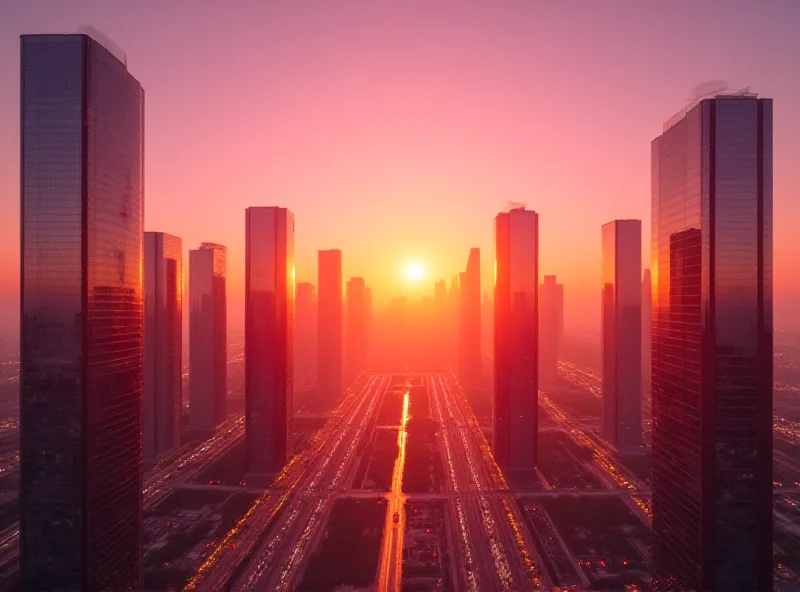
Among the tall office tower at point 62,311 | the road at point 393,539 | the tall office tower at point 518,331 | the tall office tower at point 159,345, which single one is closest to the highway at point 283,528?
the road at point 393,539

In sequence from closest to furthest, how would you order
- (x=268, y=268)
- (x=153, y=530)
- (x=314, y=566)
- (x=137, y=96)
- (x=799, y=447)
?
(x=137, y=96) < (x=314, y=566) < (x=153, y=530) < (x=268, y=268) < (x=799, y=447)

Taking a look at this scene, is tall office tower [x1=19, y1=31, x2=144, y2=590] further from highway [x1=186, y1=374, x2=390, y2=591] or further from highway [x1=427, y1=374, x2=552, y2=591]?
highway [x1=427, y1=374, x2=552, y2=591]

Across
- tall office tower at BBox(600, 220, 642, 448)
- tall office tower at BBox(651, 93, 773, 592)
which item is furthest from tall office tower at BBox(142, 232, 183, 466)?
tall office tower at BBox(651, 93, 773, 592)

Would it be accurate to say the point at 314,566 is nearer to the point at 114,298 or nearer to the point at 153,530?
the point at 153,530

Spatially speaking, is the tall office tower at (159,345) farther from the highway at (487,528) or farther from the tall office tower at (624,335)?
the tall office tower at (624,335)

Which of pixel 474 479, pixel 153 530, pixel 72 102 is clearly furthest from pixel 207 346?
pixel 72 102

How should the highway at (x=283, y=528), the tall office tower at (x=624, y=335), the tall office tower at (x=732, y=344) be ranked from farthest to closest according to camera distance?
the tall office tower at (x=624, y=335) < the highway at (x=283, y=528) < the tall office tower at (x=732, y=344)
